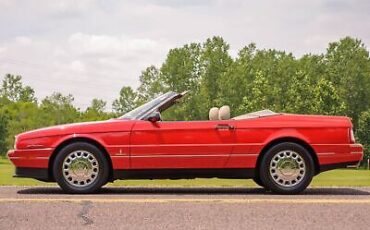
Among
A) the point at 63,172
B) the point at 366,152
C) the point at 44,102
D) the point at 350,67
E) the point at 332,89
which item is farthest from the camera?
the point at 44,102

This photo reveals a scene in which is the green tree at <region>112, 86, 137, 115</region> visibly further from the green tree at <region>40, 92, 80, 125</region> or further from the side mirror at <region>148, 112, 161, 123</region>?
the side mirror at <region>148, 112, 161, 123</region>

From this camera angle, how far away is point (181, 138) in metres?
8.08

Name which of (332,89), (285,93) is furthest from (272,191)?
(285,93)

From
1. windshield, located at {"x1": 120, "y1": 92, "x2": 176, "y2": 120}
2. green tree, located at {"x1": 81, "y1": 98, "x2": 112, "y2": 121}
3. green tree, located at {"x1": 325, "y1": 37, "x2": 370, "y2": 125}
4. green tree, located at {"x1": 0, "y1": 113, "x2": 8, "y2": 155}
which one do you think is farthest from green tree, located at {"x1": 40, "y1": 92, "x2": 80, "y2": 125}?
windshield, located at {"x1": 120, "y1": 92, "x2": 176, "y2": 120}

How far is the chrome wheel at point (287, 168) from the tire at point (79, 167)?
7.16ft

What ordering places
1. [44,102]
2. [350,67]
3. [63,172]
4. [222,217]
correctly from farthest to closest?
[44,102]
[350,67]
[63,172]
[222,217]

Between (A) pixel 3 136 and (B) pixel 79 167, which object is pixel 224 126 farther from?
(A) pixel 3 136

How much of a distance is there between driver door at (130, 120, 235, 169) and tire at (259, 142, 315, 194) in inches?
21.4

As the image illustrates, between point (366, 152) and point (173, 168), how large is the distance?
55.3 metres

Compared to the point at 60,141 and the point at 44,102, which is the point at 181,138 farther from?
the point at 44,102

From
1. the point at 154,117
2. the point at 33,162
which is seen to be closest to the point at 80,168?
the point at 33,162

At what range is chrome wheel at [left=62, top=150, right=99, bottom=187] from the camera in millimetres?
7941

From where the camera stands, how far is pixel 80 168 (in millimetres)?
7961

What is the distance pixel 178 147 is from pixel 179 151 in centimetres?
5
